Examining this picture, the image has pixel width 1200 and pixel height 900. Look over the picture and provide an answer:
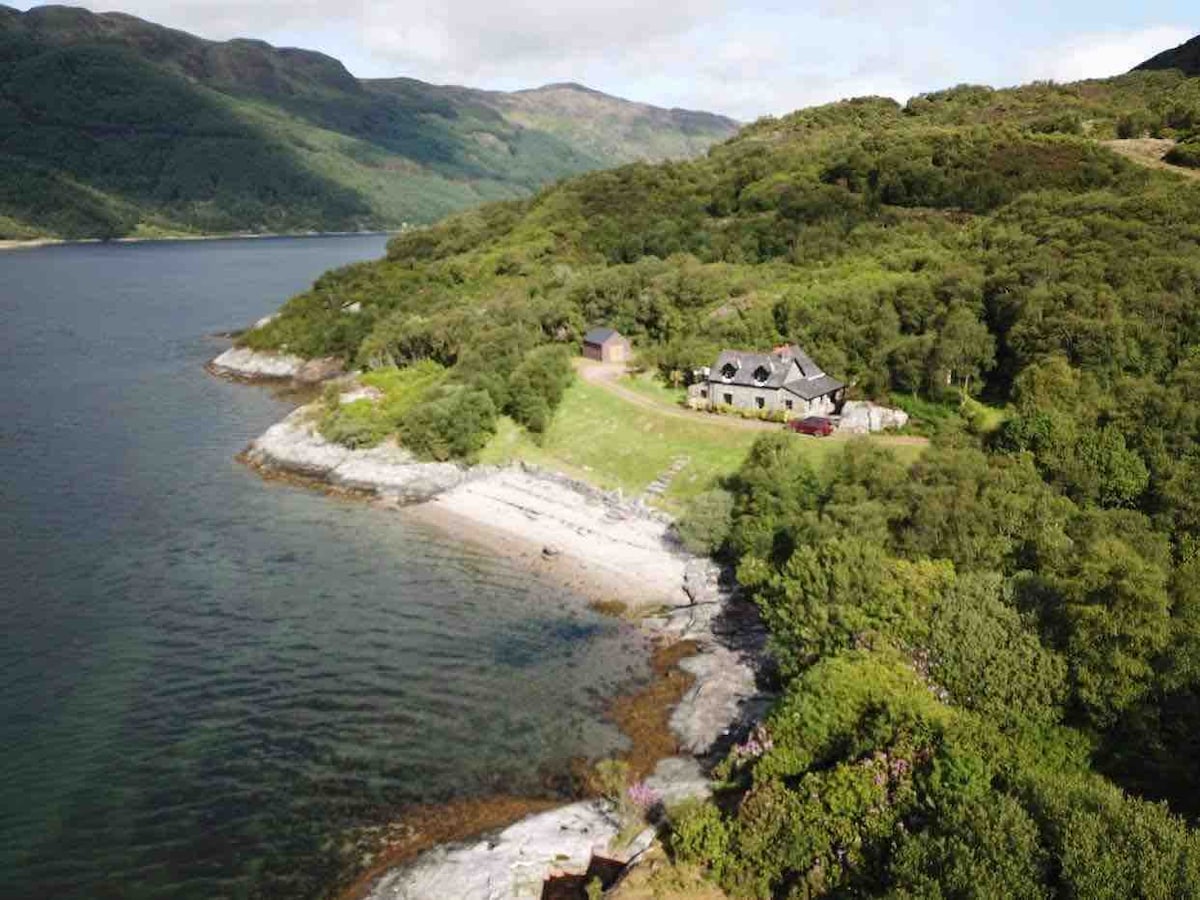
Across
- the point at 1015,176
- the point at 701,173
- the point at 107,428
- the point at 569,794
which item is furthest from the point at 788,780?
the point at 701,173

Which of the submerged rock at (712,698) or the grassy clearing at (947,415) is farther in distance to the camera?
the grassy clearing at (947,415)

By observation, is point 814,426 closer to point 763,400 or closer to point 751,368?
point 763,400

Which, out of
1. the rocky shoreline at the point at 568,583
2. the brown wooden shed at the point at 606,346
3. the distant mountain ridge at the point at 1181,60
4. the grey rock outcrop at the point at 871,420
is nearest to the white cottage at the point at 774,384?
the grey rock outcrop at the point at 871,420

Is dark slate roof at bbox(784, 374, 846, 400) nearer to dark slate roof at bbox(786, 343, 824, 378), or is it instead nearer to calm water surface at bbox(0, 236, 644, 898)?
dark slate roof at bbox(786, 343, 824, 378)

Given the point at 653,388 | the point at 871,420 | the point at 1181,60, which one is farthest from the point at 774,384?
the point at 1181,60

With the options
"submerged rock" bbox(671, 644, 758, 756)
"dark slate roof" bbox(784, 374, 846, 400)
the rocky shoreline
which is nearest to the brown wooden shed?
the rocky shoreline

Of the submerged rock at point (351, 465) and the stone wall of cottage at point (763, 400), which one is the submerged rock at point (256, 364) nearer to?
the submerged rock at point (351, 465)
